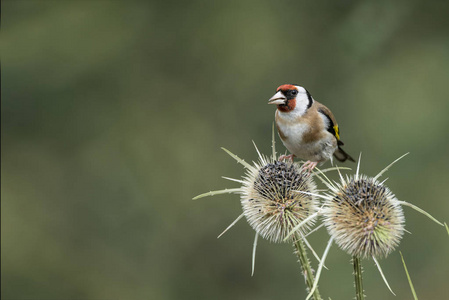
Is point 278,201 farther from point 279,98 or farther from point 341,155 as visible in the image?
point 341,155

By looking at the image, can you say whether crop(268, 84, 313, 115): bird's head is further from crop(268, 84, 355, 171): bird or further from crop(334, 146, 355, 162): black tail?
crop(334, 146, 355, 162): black tail

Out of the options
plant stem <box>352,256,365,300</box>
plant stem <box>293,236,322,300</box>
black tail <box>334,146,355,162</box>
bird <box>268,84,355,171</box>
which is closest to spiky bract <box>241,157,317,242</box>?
plant stem <box>293,236,322,300</box>

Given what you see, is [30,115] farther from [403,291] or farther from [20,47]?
[403,291]

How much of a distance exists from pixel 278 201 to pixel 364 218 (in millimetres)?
397

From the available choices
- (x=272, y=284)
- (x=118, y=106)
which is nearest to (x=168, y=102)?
(x=118, y=106)

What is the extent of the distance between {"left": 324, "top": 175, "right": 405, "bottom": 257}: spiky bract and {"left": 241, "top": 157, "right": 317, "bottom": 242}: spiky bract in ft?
0.61

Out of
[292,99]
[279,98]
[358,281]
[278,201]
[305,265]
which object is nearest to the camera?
[358,281]

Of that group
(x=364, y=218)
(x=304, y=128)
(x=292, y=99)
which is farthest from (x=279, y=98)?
(x=364, y=218)

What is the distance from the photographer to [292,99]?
→ 3117 mm

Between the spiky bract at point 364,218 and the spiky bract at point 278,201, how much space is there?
0.19m

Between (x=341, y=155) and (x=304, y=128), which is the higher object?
(x=304, y=128)

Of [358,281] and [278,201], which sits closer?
[358,281]

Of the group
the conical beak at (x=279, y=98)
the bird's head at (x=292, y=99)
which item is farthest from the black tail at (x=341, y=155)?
the conical beak at (x=279, y=98)

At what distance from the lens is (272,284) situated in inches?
268
